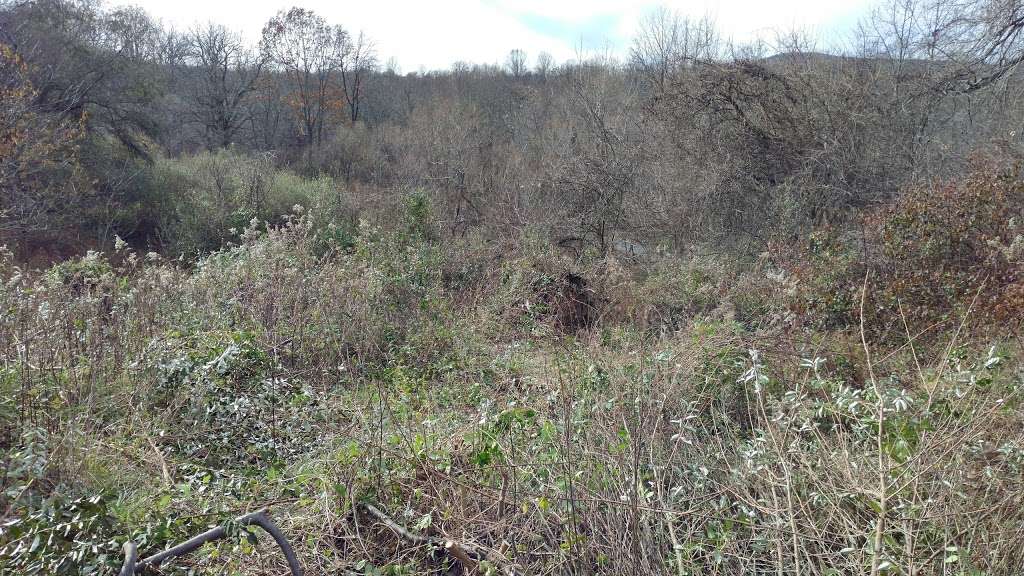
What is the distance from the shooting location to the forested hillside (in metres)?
2.75

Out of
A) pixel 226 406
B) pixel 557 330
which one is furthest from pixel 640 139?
pixel 226 406

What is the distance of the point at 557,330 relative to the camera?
6762 mm

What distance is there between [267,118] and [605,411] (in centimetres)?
2799

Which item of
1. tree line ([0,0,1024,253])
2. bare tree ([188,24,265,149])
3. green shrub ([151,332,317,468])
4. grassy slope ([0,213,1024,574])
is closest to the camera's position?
grassy slope ([0,213,1024,574])

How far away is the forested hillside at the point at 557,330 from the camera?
2754 millimetres

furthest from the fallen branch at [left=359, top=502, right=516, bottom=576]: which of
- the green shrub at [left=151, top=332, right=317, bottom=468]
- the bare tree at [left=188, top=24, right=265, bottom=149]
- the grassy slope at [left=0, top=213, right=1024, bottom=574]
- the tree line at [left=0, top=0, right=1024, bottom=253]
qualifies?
the bare tree at [left=188, top=24, right=265, bottom=149]

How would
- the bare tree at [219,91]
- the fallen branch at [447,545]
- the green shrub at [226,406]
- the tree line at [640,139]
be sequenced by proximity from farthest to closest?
the bare tree at [219,91]
the tree line at [640,139]
the green shrub at [226,406]
the fallen branch at [447,545]

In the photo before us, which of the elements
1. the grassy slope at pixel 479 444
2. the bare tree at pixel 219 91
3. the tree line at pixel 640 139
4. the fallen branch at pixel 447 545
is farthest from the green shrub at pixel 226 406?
the bare tree at pixel 219 91

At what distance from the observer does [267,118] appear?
1097 inches

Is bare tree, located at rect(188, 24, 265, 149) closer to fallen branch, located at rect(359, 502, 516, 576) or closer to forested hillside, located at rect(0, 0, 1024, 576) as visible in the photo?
forested hillside, located at rect(0, 0, 1024, 576)

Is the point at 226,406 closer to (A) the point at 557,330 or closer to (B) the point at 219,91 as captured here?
(A) the point at 557,330

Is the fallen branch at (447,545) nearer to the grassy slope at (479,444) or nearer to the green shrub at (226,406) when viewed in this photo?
the grassy slope at (479,444)

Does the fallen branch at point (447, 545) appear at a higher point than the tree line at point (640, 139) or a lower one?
lower

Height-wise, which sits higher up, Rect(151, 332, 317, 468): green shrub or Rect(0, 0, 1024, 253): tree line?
Rect(0, 0, 1024, 253): tree line
